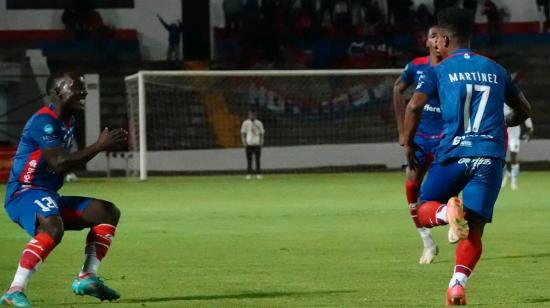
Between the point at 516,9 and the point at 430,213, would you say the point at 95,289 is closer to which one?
the point at 430,213

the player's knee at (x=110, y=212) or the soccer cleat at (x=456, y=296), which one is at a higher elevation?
the player's knee at (x=110, y=212)

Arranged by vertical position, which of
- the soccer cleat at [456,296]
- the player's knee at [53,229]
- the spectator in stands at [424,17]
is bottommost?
the spectator in stands at [424,17]

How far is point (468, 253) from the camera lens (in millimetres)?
9000

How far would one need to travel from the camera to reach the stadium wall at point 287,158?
37.1 meters

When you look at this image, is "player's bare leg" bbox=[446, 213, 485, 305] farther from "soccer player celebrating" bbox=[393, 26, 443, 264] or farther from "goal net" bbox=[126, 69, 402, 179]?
"goal net" bbox=[126, 69, 402, 179]

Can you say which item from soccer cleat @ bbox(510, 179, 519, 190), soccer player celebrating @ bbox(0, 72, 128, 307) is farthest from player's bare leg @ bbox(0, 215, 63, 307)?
soccer cleat @ bbox(510, 179, 519, 190)

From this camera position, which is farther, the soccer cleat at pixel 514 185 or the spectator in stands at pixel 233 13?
the spectator in stands at pixel 233 13

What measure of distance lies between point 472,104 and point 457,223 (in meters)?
0.93

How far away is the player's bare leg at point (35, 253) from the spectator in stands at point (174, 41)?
32139mm

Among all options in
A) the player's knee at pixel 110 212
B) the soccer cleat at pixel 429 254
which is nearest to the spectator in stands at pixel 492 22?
the soccer cleat at pixel 429 254

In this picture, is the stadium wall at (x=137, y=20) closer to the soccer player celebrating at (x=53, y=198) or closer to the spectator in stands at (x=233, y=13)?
the spectator in stands at (x=233, y=13)

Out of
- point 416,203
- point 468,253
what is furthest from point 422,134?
point 468,253

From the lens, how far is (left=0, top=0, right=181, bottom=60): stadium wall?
41.5 meters

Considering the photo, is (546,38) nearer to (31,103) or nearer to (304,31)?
(304,31)
